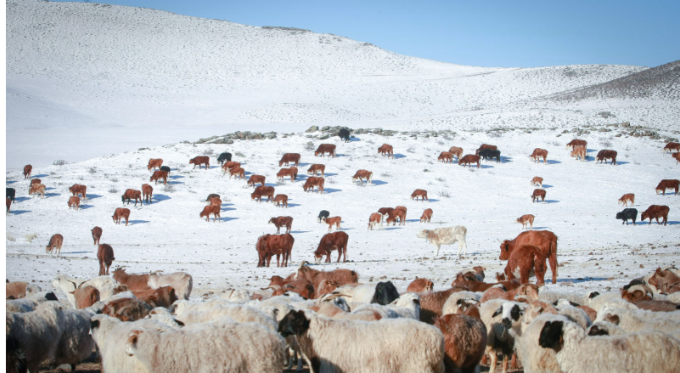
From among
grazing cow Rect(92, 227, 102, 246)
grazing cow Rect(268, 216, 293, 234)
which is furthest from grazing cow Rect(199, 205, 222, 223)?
grazing cow Rect(92, 227, 102, 246)

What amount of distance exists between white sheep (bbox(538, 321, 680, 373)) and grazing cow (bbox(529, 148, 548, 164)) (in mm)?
39196

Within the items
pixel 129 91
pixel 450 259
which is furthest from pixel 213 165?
pixel 129 91

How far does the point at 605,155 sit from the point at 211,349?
4394 centimetres

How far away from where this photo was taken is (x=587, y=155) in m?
44.7

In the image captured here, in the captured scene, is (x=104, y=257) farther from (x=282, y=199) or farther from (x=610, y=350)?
(x=610, y=350)

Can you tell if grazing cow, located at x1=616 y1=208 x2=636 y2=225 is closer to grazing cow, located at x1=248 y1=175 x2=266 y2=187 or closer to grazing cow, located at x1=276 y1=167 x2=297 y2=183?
grazing cow, located at x1=276 y1=167 x2=297 y2=183

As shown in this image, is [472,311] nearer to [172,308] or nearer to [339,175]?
[172,308]

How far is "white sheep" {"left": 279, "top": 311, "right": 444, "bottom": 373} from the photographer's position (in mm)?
6340

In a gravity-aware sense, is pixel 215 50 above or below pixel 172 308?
above

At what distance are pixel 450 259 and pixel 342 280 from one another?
7.43m

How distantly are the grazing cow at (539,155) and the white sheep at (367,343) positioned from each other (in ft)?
131

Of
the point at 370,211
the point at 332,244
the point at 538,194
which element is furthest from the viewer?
the point at 538,194

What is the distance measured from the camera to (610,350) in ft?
20.4

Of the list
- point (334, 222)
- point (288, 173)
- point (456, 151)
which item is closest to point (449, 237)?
point (334, 222)
